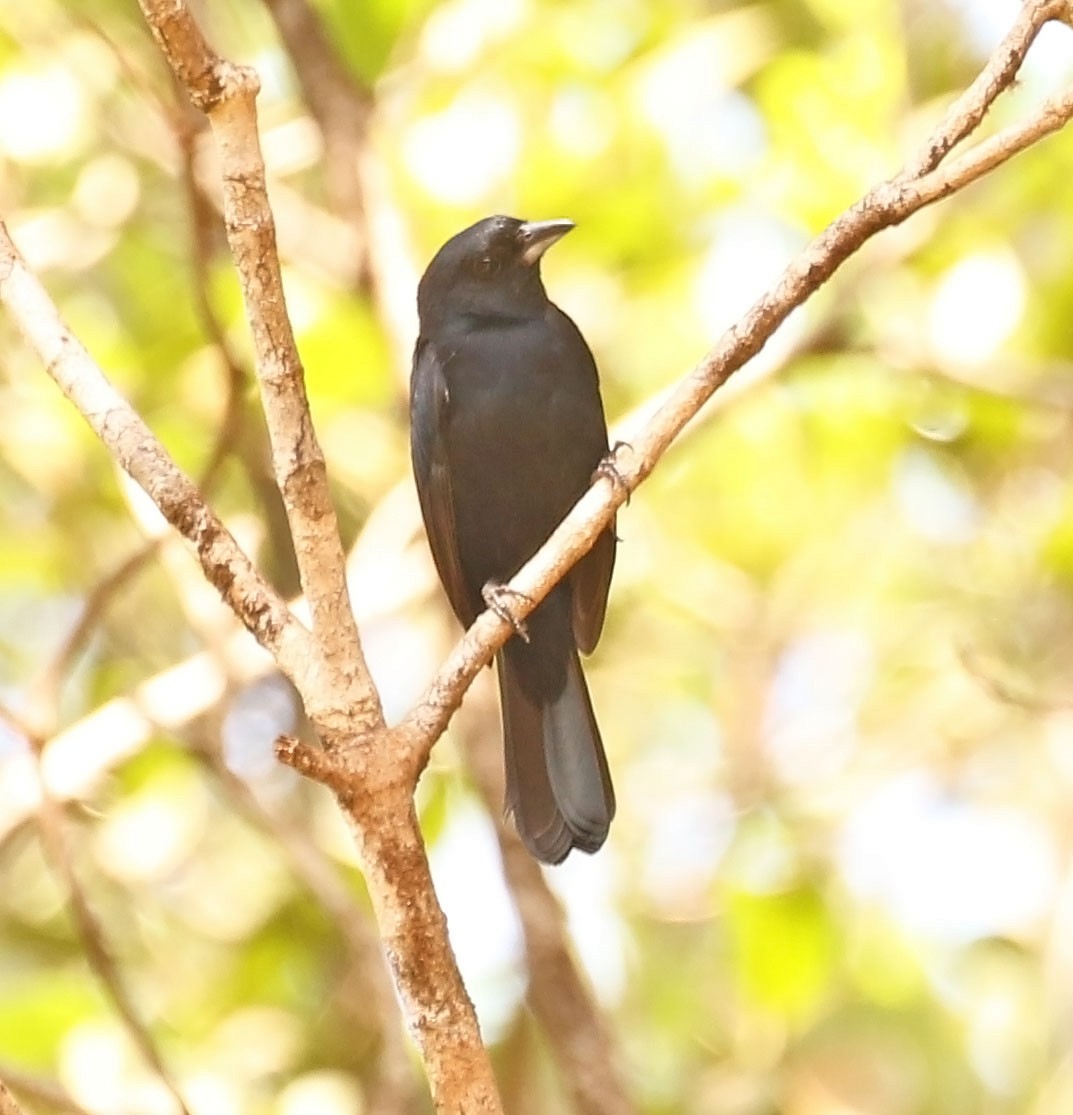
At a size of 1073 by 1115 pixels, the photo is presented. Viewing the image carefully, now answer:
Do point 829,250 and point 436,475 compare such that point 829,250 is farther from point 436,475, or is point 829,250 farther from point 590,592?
point 590,592

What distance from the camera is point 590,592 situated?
4.27 metres

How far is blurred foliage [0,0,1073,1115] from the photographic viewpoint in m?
4.51

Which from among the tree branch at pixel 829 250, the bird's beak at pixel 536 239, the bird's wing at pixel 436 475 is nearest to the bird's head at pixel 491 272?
the bird's beak at pixel 536 239

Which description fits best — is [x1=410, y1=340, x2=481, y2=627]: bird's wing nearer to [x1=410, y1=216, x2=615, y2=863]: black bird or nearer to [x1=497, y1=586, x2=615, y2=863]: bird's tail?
[x1=410, y1=216, x2=615, y2=863]: black bird

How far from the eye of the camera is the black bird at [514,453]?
13.4 ft

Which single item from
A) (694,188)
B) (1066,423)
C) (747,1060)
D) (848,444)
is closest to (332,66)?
(694,188)

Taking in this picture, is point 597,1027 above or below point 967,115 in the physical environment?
below

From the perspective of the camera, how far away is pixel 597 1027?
12.7 feet

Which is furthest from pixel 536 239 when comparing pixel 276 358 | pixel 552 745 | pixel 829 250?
pixel 276 358

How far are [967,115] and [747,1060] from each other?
2.35 metres

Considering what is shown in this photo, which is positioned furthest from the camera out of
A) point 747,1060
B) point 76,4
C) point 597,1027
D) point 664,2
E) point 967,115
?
point 664,2

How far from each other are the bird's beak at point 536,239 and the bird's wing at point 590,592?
638mm

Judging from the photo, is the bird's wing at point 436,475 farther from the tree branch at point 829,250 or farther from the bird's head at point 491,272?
the tree branch at point 829,250

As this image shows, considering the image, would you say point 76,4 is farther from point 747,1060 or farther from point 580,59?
point 747,1060
